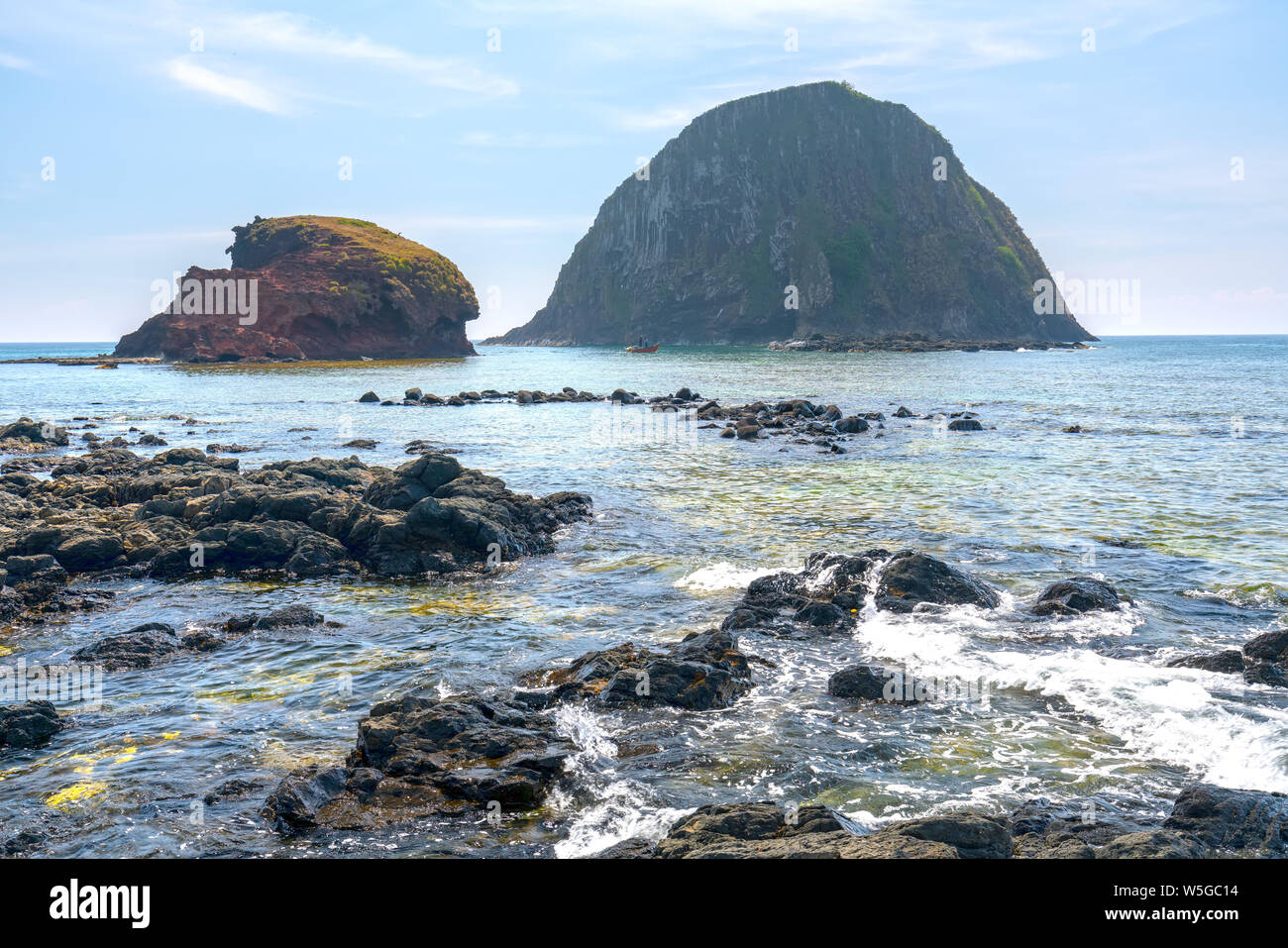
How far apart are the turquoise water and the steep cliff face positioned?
126m

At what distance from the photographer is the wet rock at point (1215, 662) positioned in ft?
40.5

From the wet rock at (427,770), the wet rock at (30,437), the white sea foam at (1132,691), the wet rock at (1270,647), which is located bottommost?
the wet rock at (427,770)

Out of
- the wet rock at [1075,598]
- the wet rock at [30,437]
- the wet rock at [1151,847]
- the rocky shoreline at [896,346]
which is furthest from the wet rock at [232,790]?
the rocky shoreline at [896,346]

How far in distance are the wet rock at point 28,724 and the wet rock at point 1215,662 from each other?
15174 millimetres

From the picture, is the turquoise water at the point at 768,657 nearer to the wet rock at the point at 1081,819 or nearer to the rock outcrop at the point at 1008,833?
the wet rock at the point at 1081,819

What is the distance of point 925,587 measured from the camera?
16.0 metres

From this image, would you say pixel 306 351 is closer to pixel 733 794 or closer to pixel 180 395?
pixel 180 395

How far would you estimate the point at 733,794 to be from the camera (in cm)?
912

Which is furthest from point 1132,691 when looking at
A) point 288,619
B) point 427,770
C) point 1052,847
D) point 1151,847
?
point 288,619

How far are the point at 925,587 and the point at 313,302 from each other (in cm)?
14872

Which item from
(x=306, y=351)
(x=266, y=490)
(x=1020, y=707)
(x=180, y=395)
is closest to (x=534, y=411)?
(x=180, y=395)

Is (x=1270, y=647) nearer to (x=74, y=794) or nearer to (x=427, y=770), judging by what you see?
(x=427, y=770)
